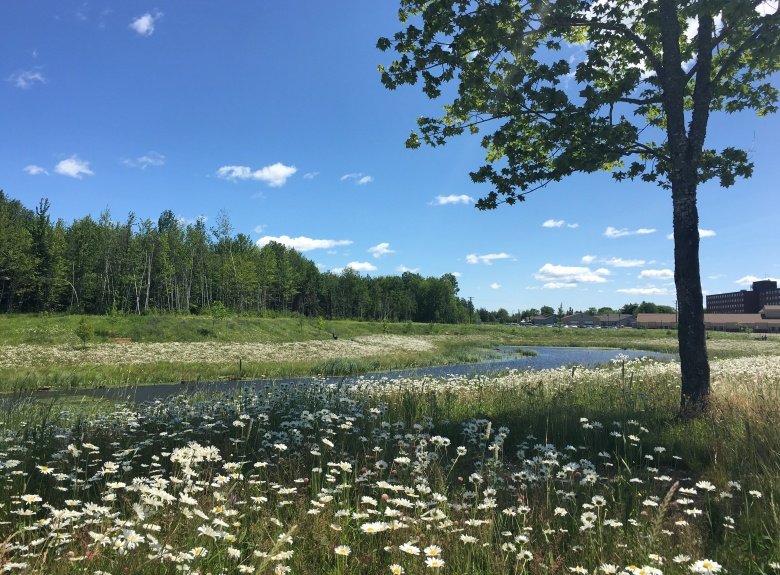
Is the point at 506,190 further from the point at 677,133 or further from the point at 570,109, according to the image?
the point at 677,133

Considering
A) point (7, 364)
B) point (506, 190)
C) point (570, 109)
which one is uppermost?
point (570, 109)

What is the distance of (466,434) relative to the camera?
734 centimetres

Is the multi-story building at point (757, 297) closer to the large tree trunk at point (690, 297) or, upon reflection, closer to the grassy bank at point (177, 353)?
the grassy bank at point (177, 353)

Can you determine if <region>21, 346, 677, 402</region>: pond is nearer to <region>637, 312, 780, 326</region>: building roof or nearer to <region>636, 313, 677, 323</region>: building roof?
<region>637, 312, 780, 326</region>: building roof

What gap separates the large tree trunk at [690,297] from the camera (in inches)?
325

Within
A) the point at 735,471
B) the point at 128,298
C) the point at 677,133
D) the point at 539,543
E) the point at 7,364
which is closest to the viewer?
the point at 539,543

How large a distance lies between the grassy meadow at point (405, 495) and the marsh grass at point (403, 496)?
0.09 ft

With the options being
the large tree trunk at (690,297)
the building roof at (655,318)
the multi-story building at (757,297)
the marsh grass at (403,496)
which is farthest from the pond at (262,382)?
the multi-story building at (757,297)

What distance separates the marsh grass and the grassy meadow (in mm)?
27

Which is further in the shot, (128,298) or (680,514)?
(128,298)

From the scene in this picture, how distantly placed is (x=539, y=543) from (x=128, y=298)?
86335 mm

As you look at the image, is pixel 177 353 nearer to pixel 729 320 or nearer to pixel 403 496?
pixel 403 496

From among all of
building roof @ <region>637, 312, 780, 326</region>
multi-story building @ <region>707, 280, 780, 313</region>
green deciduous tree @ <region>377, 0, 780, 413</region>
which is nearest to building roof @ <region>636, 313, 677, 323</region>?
building roof @ <region>637, 312, 780, 326</region>

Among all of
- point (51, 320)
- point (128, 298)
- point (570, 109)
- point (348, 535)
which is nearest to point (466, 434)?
point (348, 535)
